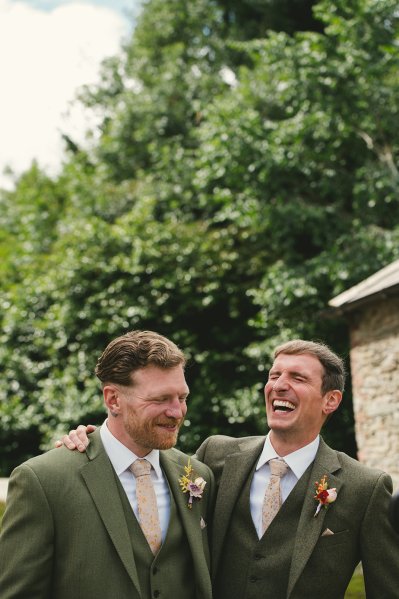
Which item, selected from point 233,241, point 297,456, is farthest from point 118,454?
point 233,241

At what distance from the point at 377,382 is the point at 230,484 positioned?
25.5 feet

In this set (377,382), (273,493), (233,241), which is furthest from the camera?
(233,241)

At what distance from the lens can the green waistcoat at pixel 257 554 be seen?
289 cm

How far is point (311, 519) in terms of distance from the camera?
9.64 ft

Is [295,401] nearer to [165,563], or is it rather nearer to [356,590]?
[165,563]

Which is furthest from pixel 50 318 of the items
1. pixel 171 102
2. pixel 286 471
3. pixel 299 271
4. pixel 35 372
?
pixel 286 471

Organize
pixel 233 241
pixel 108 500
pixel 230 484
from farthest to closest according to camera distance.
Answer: pixel 233 241 < pixel 230 484 < pixel 108 500

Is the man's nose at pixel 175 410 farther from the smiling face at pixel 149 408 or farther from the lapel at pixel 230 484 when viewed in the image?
the lapel at pixel 230 484

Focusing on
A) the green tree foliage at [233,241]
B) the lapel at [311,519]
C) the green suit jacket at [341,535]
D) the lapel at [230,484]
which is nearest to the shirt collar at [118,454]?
the lapel at [230,484]

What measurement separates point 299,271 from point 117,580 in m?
10.7

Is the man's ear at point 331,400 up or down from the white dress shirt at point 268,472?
up

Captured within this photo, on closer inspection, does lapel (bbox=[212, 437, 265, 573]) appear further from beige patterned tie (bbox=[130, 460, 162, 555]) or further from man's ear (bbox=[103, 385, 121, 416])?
man's ear (bbox=[103, 385, 121, 416])

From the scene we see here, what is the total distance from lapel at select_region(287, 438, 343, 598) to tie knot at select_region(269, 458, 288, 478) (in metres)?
0.13

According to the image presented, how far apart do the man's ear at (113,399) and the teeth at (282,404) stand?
78 centimetres
